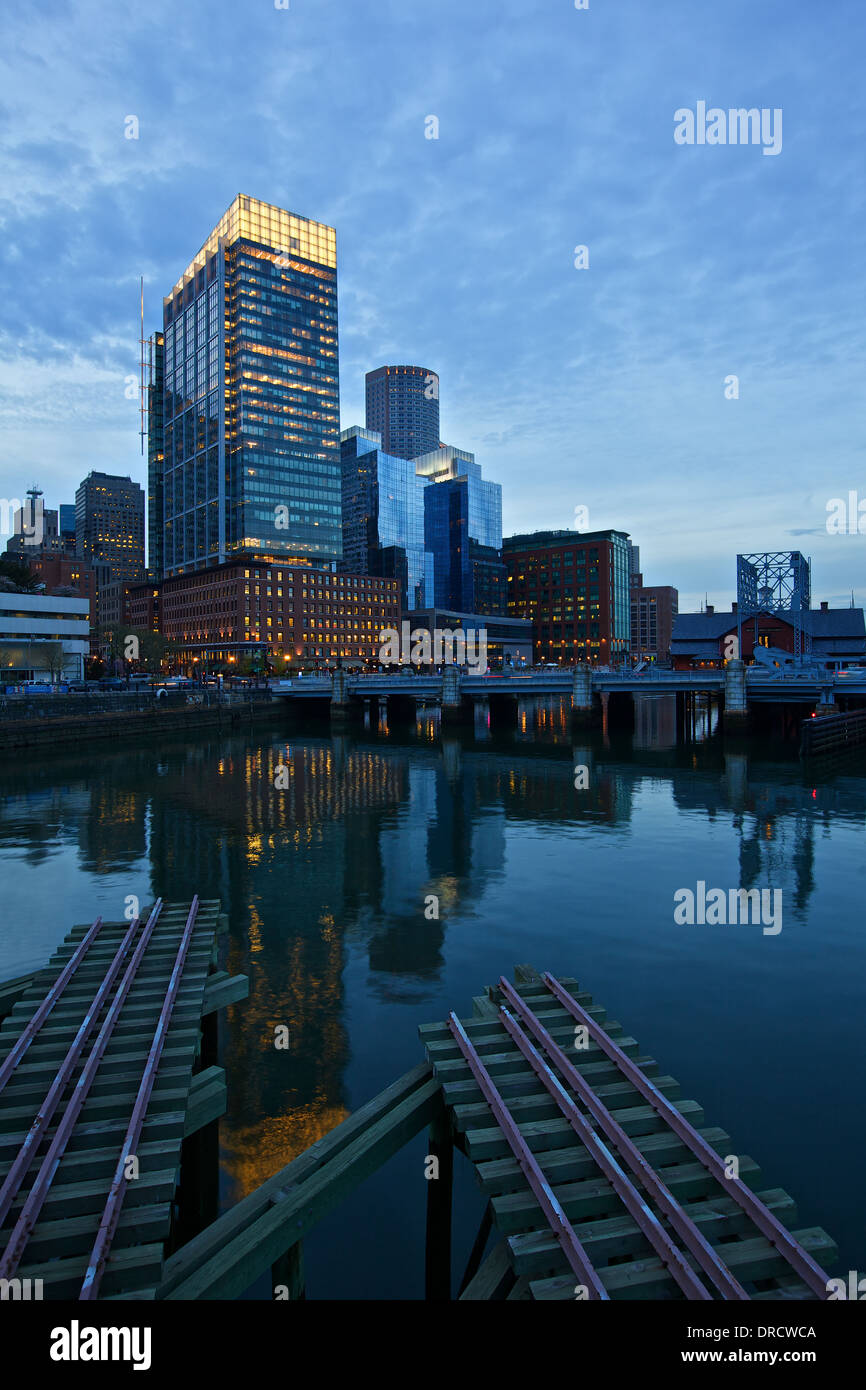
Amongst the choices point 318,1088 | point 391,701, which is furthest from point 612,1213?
point 391,701

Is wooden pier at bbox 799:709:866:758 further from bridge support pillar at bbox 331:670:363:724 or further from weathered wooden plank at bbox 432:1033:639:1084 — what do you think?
weathered wooden plank at bbox 432:1033:639:1084

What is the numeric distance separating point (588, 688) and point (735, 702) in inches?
643

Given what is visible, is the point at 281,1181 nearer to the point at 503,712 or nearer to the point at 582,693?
the point at 582,693

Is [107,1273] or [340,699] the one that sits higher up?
[340,699]

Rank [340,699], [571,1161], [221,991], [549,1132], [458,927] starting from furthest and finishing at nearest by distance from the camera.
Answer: [340,699]
[458,927]
[221,991]
[549,1132]
[571,1161]

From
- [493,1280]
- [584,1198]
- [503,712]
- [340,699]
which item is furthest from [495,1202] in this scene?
[503,712]

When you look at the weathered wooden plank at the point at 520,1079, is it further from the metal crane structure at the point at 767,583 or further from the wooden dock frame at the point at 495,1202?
the metal crane structure at the point at 767,583

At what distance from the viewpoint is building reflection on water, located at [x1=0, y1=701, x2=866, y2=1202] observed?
1442cm

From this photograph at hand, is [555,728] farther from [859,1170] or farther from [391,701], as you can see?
[859,1170]

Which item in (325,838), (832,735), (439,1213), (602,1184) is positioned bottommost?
(325,838)

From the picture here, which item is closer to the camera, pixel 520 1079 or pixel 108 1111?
pixel 108 1111

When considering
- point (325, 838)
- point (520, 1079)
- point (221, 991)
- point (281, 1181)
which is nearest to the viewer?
point (281, 1181)

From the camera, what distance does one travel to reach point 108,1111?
30.3 feet

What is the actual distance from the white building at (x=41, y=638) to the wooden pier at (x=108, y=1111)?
113 meters
